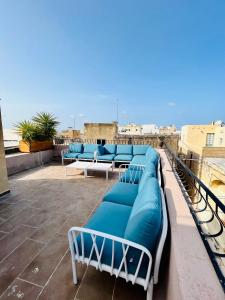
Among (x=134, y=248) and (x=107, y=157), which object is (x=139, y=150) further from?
(x=134, y=248)

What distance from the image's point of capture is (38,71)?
543cm

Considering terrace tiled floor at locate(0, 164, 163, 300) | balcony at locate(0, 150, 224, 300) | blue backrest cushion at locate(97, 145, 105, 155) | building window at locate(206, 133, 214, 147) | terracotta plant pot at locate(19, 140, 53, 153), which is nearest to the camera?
balcony at locate(0, 150, 224, 300)

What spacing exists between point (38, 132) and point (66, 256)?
16.4ft

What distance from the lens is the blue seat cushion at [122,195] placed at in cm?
190

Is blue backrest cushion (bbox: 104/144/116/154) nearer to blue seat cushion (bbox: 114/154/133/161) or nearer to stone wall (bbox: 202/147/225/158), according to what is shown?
blue seat cushion (bbox: 114/154/133/161)

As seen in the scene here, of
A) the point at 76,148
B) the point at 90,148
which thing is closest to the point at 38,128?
the point at 76,148

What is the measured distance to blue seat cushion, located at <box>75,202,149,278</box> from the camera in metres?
1.01

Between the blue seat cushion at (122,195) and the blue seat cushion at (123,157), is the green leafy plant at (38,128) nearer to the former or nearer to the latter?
the blue seat cushion at (123,157)

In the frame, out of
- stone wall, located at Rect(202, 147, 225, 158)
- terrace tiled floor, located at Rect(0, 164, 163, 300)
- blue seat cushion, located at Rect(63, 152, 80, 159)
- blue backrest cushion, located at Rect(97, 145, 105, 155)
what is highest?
blue backrest cushion, located at Rect(97, 145, 105, 155)

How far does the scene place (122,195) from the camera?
6.57 feet

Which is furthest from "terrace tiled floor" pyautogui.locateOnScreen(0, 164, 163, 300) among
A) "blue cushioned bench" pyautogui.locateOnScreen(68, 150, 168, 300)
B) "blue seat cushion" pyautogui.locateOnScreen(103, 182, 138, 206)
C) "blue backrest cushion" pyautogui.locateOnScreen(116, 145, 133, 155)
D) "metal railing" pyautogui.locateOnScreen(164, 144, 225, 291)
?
"blue backrest cushion" pyautogui.locateOnScreen(116, 145, 133, 155)

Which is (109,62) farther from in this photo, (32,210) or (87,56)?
(32,210)

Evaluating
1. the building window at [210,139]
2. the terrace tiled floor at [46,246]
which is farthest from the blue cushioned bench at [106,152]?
the building window at [210,139]

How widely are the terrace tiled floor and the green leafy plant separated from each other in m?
2.37
